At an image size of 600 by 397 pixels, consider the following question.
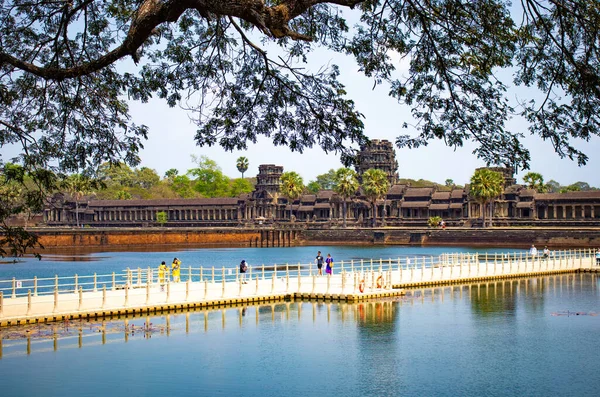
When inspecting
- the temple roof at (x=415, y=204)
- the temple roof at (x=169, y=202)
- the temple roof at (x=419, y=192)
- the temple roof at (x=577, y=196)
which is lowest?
the temple roof at (x=415, y=204)

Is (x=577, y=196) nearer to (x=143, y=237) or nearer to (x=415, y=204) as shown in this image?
(x=415, y=204)

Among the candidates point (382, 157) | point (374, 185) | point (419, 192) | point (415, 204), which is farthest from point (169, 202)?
point (419, 192)

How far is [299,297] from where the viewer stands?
41000 mm

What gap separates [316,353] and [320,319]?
23.5ft

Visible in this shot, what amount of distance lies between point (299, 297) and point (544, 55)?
96.2 feet

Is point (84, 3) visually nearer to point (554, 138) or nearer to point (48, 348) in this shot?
point (554, 138)

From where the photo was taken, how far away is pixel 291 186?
16212 centimetres

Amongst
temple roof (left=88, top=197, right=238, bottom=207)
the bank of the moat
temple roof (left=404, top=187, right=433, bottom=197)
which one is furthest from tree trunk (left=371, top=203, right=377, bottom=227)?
temple roof (left=88, top=197, right=238, bottom=207)

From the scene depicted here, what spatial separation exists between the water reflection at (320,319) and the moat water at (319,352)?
76mm

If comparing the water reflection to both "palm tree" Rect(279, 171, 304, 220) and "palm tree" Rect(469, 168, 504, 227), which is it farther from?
"palm tree" Rect(279, 171, 304, 220)

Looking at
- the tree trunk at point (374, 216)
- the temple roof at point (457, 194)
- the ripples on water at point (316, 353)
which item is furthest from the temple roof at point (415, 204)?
the ripples on water at point (316, 353)

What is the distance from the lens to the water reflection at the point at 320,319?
28.2 metres

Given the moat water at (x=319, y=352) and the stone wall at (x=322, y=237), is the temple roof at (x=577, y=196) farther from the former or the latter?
the moat water at (x=319, y=352)

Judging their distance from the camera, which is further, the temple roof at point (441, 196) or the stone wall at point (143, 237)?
the temple roof at point (441, 196)
